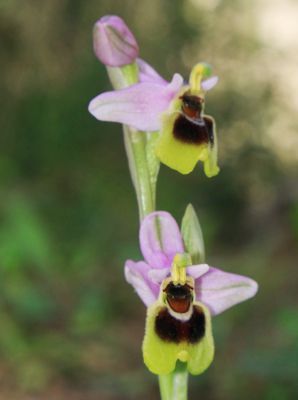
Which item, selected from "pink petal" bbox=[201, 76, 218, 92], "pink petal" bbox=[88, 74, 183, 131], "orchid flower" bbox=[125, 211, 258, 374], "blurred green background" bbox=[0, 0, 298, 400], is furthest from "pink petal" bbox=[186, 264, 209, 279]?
"blurred green background" bbox=[0, 0, 298, 400]

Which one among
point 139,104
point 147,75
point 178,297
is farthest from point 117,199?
point 178,297

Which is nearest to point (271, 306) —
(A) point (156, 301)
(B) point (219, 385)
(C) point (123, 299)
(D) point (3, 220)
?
(C) point (123, 299)

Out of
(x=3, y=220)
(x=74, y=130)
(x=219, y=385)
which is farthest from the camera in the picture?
(x=74, y=130)

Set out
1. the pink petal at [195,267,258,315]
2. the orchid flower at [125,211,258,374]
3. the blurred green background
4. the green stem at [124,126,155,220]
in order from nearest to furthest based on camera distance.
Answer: the orchid flower at [125,211,258,374] → the pink petal at [195,267,258,315] → the green stem at [124,126,155,220] → the blurred green background

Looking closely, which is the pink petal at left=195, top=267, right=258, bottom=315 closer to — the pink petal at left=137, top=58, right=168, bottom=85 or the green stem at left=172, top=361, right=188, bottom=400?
the green stem at left=172, top=361, right=188, bottom=400

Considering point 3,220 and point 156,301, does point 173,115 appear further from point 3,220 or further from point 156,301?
point 3,220
